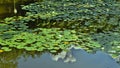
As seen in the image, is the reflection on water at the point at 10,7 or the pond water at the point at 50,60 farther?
the reflection on water at the point at 10,7

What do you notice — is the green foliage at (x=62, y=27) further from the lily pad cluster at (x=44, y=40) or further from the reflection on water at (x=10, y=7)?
the reflection on water at (x=10, y=7)

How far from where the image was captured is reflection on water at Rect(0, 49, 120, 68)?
21.5 feet

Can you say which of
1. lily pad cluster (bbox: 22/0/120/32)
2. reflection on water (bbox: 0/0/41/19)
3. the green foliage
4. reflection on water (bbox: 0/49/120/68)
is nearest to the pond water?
reflection on water (bbox: 0/49/120/68)

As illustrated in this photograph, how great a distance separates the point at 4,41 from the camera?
765 centimetres

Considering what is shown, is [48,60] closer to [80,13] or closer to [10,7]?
[80,13]

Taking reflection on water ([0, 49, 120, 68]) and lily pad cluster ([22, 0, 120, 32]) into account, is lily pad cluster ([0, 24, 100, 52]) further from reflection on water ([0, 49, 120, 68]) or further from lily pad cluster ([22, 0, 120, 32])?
lily pad cluster ([22, 0, 120, 32])

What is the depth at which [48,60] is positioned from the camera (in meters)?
6.94

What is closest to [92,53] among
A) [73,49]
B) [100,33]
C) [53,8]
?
[73,49]

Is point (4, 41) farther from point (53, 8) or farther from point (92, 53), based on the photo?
point (53, 8)

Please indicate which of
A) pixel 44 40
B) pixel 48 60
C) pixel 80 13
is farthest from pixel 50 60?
pixel 80 13

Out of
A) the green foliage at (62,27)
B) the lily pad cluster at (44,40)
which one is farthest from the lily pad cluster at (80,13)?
the lily pad cluster at (44,40)

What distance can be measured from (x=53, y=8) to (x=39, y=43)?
4.45 meters

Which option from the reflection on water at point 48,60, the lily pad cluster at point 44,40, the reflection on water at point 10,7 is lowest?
the reflection on water at point 48,60

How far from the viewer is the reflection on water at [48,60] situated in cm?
657
